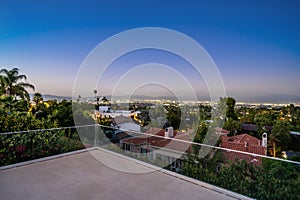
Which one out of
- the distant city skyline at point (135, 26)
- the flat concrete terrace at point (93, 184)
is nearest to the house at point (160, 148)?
the flat concrete terrace at point (93, 184)

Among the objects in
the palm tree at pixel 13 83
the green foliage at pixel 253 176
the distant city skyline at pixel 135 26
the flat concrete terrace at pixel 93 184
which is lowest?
the flat concrete terrace at pixel 93 184

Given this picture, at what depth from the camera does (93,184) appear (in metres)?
3.09

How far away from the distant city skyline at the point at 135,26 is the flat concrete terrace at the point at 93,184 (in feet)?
9.85

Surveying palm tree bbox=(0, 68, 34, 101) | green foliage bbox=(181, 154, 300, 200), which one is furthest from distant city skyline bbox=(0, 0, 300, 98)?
palm tree bbox=(0, 68, 34, 101)

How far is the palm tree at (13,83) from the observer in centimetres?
1343

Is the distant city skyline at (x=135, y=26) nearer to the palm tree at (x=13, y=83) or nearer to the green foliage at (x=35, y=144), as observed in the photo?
the green foliage at (x=35, y=144)

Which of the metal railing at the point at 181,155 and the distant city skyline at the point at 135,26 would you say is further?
the distant city skyline at the point at 135,26

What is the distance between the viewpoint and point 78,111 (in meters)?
7.61

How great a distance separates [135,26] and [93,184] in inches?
215

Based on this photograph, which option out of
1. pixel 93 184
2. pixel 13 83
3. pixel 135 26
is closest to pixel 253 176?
pixel 93 184

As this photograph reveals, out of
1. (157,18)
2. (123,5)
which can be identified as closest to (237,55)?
(157,18)

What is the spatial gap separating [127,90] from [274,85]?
865 centimetres

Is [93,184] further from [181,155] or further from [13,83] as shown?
[13,83]

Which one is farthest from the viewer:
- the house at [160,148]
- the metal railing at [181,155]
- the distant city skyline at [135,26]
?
the distant city skyline at [135,26]
